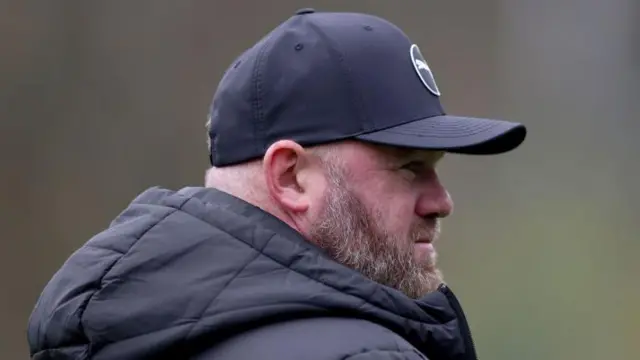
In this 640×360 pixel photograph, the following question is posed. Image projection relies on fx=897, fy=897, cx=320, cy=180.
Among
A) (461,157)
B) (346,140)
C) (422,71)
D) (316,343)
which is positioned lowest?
(461,157)

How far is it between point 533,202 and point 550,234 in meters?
0.15

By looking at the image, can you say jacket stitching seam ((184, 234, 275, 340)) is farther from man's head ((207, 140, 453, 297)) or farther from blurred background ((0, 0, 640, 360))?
blurred background ((0, 0, 640, 360))

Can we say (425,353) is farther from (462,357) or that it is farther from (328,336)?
(328,336)

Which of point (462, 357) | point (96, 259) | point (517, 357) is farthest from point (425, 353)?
point (517, 357)

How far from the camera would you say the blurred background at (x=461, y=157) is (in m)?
3.57

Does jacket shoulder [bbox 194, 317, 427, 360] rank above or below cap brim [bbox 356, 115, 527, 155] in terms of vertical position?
below

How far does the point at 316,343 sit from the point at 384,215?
38 centimetres

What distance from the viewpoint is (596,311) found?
3.78m

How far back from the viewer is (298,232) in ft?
4.71

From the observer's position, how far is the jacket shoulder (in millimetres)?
1205

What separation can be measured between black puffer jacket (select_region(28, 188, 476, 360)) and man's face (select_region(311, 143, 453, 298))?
109 millimetres

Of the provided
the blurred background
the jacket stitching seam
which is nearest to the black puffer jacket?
the jacket stitching seam

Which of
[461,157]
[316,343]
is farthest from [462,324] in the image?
[461,157]

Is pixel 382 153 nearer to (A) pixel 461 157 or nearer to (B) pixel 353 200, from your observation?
(B) pixel 353 200
